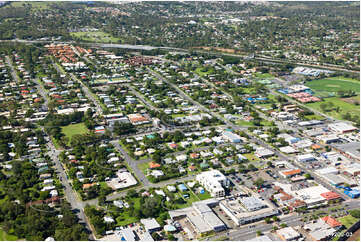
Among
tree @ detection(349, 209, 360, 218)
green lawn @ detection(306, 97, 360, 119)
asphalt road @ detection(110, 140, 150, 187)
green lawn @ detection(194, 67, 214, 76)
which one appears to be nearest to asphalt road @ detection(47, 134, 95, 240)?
asphalt road @ detection(110, 140, 150, 187)

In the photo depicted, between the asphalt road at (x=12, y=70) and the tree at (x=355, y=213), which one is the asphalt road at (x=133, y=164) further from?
the asphalt road at (x=12, y=70)

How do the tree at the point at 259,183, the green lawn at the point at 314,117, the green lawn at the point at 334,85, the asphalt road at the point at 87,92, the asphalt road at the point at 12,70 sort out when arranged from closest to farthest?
the tree at the point at 259,183 < the green lawn at the point at 314,117 < the asphalt road at the point at 87,92 < the green lawn at the point at 334,85 < the asphalt road at the point at 12,70

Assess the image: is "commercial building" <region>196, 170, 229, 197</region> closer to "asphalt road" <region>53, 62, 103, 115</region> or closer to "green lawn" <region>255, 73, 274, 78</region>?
"asphalt road" <region>53, 62, 103, 115</region>

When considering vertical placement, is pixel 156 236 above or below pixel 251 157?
below

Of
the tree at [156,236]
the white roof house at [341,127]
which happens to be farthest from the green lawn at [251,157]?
the tree at [156,236]

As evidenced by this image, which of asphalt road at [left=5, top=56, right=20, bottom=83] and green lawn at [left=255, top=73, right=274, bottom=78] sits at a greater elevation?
green lawn at [left=255, top=73, right=274, bottom=78]

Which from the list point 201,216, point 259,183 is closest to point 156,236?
point 201,216

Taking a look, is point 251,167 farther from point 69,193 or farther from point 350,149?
point 69,193
